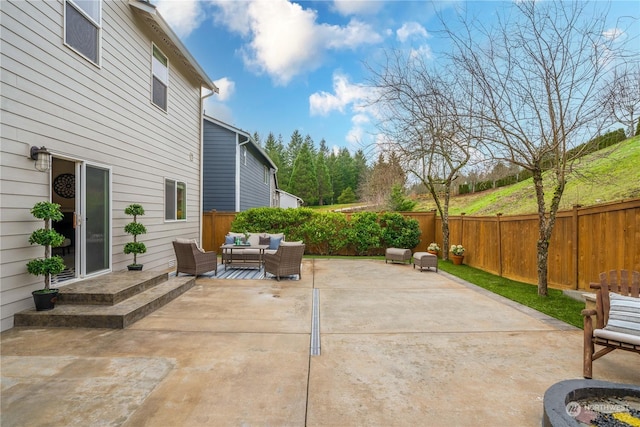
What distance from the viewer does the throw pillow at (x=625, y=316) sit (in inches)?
101

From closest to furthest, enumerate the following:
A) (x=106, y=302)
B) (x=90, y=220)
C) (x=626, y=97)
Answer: (x=106, y=302) < (x=626, y=97) < (x=90, y=220)

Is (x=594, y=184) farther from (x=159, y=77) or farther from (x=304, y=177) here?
(x=304, y=177)

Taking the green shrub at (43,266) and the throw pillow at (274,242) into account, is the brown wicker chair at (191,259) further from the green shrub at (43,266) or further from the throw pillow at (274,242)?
the green shrub at (43,266)

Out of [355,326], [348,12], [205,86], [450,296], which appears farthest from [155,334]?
[348,12]

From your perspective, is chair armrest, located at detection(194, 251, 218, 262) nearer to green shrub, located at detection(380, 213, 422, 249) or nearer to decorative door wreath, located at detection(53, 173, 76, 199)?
decorative door wreath, located at detection(53, 173, 76, 199)

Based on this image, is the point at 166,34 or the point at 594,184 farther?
the point at 166,34

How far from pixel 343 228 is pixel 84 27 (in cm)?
881

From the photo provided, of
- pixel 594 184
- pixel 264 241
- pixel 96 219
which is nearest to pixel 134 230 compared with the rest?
pixel 96 219

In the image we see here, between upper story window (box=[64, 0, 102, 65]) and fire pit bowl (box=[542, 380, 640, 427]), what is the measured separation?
6849mm

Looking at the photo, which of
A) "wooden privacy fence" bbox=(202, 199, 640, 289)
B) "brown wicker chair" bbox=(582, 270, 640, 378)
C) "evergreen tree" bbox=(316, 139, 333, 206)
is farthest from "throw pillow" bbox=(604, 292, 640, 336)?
"evergreen tree" bbox=(316, 139, 333, 206)

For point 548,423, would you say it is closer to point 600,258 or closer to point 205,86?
point 600,258

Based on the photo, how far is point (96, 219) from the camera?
212 inches

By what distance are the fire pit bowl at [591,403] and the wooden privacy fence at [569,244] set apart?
2.84 meters

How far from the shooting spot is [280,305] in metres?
4.96
